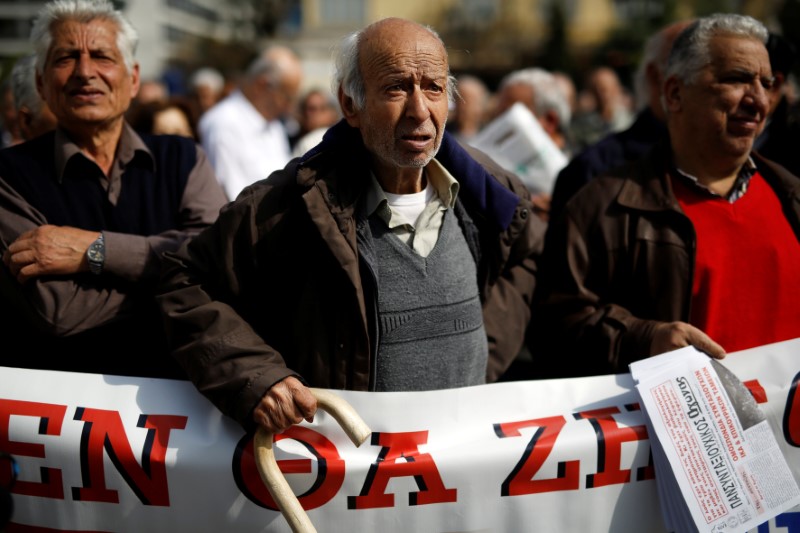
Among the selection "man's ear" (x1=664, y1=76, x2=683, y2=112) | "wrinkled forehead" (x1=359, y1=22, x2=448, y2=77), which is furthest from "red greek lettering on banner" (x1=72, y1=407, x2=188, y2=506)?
"man's ear" (x1=664, y1=76, x2=683, y2=112)

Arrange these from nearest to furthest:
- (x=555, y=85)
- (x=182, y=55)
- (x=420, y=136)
Answer: (x=420, y=136) < (x=555, y=85) < (x=182, y=55)

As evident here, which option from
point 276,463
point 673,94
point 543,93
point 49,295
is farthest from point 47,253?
point 543,93

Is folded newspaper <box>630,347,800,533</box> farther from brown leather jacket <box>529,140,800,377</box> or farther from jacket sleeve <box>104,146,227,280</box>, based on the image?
jacket sleeve <box>104,146,227,280</box>

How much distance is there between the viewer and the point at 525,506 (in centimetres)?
272

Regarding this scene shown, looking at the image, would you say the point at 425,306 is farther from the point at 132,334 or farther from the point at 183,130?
the point at 183,130

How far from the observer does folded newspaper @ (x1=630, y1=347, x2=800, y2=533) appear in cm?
265

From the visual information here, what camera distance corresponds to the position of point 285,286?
2.80 m

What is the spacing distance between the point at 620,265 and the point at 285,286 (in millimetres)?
1215

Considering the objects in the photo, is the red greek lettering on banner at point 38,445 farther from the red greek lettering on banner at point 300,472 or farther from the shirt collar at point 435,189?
the shirt collar at point 435,189

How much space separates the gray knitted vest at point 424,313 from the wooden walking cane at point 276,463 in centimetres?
30

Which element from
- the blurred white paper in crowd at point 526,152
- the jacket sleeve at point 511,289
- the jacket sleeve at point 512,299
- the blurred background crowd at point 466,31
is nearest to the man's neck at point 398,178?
the jacket sleeve at point 511,289

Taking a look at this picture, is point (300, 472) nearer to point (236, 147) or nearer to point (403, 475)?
point (403, 475)

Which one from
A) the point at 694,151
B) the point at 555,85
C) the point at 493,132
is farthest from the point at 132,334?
the point at 555,85

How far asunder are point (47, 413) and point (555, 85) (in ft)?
15.4
